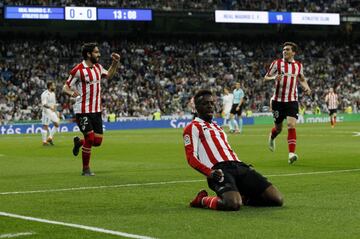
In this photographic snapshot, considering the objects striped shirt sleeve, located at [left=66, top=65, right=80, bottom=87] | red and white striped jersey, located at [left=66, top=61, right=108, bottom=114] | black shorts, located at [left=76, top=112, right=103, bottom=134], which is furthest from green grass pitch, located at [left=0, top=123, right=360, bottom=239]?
striped shirt sleeve, located at [left=66, top=65, right=80, bottom=87]

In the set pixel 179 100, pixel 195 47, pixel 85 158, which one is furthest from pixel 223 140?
pixel 195 47

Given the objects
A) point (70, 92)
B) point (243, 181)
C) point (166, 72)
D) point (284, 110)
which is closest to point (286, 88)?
point (284, 110)

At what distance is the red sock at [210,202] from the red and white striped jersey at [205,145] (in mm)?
465

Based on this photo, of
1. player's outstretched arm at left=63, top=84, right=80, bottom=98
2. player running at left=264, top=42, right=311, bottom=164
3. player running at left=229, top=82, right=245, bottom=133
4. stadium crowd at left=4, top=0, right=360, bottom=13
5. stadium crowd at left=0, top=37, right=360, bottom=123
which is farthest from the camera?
stadium crowd at left=4, top=0, right=360, bottom=13

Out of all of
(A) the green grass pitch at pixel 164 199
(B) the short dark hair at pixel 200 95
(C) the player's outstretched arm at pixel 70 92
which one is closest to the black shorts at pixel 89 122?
(C) the player's outstretched arm at pixel 70 92

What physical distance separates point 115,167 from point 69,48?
4006 cm

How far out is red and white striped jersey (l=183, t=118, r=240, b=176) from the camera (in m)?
9.43

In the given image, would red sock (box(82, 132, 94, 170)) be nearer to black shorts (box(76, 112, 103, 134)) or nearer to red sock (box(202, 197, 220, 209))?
black shorts (box(76, 112, 103, 134))

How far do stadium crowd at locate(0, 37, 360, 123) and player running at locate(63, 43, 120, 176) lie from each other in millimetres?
30319

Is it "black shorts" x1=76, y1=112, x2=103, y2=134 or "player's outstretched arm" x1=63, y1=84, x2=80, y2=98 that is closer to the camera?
"player's outstretched arm" x1=63, y1=84, x2=80, y2=98

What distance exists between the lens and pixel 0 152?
75.1 feet

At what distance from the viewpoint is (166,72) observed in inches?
2231

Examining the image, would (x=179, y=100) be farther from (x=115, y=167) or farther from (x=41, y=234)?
(x=41, y=234)

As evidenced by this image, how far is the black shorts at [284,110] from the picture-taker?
57.3ft
